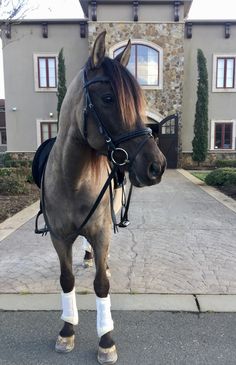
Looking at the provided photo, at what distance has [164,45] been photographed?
1931 centimetres

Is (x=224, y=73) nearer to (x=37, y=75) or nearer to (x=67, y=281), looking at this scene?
(x=37, y=75)

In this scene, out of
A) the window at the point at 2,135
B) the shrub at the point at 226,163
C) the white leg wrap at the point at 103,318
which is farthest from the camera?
the window at the point at 2,135

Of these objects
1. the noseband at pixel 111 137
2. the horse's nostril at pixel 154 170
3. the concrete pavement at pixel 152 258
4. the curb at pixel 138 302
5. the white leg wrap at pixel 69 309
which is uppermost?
the noseband at pixel 111 137

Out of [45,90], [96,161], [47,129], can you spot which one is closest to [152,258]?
[96,161]

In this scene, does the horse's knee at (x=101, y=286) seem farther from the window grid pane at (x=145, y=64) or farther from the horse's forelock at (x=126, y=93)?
the window grid pane at (x=145, y=64)

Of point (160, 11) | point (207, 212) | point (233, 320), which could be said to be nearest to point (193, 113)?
point (160, 11)

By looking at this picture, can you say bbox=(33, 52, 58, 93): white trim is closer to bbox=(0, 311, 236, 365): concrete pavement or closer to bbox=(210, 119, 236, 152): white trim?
bbox=(210, 119, 236, 152): white trim

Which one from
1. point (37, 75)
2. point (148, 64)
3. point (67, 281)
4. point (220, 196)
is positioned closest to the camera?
point (67, 281)

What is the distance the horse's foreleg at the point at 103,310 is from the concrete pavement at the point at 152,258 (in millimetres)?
1072

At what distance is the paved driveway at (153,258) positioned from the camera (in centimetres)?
385

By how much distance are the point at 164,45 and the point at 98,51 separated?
750 inches

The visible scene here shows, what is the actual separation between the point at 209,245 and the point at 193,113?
55.8ft

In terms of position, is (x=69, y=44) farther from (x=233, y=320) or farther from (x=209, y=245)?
(x=233, y=320)

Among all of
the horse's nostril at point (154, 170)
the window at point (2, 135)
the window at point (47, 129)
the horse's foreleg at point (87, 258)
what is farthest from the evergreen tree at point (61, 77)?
the window at point (2, 135)
